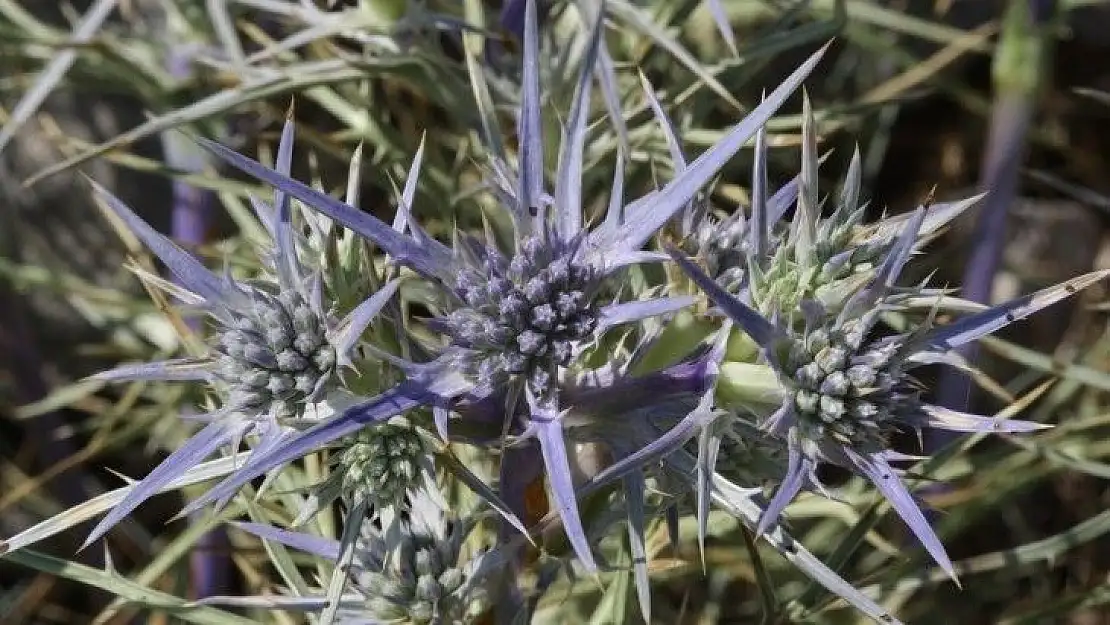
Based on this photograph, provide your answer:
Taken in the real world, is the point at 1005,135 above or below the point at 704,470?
above

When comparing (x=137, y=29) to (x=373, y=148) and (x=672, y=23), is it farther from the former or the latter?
(x=672, y=23)

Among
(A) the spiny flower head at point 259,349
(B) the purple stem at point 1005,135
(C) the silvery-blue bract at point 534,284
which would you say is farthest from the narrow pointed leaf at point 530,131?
(B) the purple stem at point 1005,135

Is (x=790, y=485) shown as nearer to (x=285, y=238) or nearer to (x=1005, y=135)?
(x=285, y=238)

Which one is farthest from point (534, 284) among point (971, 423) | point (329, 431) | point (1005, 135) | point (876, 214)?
point (876, 214)

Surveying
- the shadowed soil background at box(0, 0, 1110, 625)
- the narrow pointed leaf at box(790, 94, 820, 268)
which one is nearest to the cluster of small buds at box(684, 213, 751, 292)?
the narrow pointed leaf at box(790, 94, 820, 268)

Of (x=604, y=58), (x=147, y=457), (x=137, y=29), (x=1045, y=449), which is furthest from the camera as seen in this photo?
(x=147, y=457)

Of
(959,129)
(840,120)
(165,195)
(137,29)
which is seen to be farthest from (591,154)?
(959,129)

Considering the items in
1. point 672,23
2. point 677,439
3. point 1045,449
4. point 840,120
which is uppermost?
point 672,23
